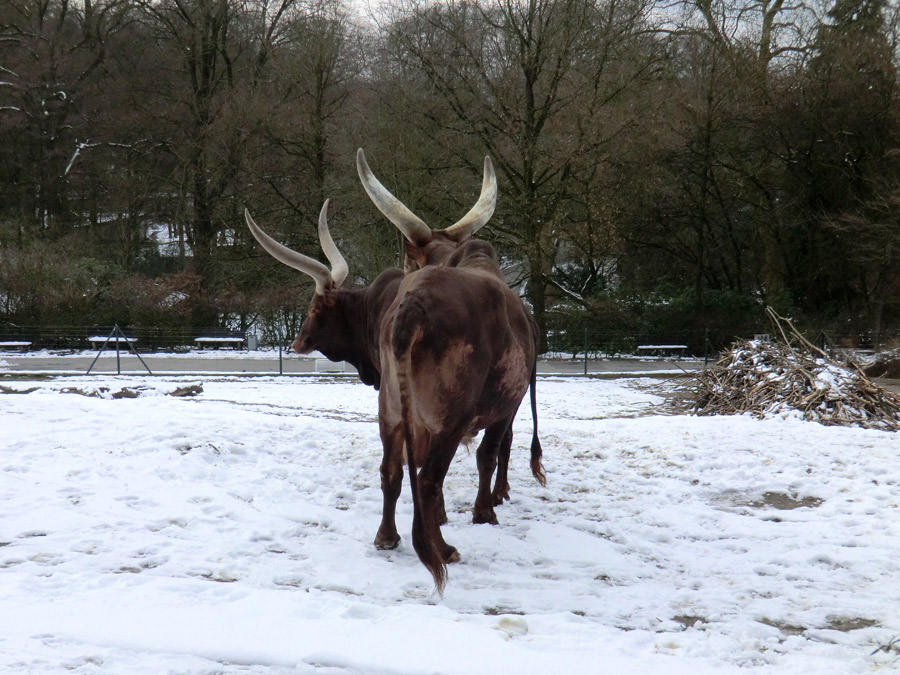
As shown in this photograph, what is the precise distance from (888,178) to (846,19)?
6.46 metres

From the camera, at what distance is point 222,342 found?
2503 centimetres

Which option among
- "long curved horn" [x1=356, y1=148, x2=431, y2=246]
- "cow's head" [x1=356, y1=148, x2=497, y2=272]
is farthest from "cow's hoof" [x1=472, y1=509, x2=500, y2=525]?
"long curved horn" [x1=356, y1=148, x2=431, y2=246]

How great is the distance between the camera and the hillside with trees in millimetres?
21359

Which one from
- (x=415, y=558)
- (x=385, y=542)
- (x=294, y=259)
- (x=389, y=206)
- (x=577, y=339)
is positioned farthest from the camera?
(x=577, y=339)

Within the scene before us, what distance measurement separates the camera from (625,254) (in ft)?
87.0

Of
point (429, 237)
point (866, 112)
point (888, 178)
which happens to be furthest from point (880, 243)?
point (429, 237)

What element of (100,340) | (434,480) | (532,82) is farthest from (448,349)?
(100,340)

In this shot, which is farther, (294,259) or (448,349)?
(294,259)

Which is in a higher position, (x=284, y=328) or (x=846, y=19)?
(x=846, y=19)

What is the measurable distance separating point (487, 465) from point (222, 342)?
837 inches

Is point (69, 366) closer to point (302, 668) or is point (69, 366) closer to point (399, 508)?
point (399, 508)

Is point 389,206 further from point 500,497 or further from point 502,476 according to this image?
point 500,497

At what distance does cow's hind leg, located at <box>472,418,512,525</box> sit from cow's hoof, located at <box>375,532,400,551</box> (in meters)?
0.73

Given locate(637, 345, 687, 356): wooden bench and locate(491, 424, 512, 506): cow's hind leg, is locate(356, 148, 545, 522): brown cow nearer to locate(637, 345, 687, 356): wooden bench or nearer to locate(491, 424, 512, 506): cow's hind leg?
locate(491, 424, 512, 506): cow's hind leg
